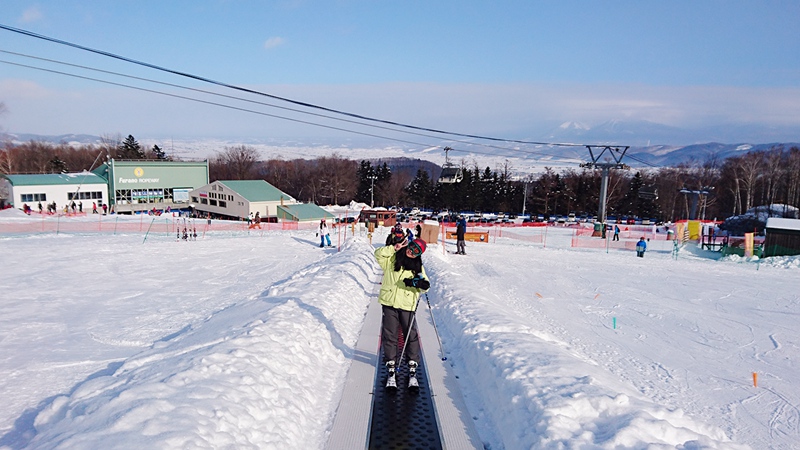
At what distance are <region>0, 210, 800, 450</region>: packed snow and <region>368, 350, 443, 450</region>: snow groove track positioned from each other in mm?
515

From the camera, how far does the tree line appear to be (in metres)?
63.4

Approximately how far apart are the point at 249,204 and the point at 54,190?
19.7 metres

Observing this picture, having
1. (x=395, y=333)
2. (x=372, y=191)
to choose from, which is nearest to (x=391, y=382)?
(x=395, y=333)

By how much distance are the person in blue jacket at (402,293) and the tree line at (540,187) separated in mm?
47256

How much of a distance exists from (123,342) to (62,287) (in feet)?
24.4

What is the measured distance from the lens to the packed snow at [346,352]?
4.48 m

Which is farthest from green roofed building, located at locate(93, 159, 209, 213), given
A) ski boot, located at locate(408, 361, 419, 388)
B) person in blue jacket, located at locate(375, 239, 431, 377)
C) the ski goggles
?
ski boot, located at locate(408, 361, 419, 388)

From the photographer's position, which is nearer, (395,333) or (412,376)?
(412,376)

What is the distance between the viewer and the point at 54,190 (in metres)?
48.9

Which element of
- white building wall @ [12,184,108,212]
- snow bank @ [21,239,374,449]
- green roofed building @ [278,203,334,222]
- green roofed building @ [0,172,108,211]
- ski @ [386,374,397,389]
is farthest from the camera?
green roofed building @ [278,203,334,222]

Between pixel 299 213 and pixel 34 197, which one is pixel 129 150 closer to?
pixel 34 197

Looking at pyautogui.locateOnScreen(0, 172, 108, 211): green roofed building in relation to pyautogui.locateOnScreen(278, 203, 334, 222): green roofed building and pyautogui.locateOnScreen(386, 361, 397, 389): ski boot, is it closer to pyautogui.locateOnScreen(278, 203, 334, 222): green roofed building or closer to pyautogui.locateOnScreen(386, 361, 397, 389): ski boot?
pyautogui.locateOnScreen(278, 203, 334, 222): green roofed building

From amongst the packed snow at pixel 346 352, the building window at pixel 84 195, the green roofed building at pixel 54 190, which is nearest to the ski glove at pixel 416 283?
the packed snow at pixel 346 352

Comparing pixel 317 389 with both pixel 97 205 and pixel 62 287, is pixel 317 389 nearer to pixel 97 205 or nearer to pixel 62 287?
pixel 62 287
